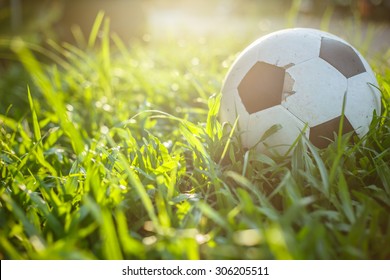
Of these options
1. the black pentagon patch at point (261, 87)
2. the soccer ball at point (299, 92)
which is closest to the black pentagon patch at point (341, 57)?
the soccer ball at point (299, 92)

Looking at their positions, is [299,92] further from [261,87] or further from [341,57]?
[341,57]

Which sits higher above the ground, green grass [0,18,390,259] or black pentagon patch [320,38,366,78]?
black pentagon patch [320,38,366,78]

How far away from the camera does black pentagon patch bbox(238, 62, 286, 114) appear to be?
193 cm

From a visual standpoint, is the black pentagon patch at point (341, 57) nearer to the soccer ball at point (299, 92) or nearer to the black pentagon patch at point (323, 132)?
the soccer ball at point (299, 92)

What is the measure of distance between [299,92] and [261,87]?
0.17 meters

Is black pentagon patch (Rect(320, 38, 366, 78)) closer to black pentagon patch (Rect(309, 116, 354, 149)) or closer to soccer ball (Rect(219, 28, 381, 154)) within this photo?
soccer ball (Rect(219, 28, 381, 154))

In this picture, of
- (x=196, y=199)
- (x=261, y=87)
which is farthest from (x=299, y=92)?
(x=196, y=199)

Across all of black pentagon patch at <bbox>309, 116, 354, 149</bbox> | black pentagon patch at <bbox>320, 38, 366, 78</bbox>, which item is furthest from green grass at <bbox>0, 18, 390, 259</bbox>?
black pentagon patch at <bbox>320, 38, 366, 78</bbox>

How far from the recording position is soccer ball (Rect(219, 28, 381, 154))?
1.88 metres

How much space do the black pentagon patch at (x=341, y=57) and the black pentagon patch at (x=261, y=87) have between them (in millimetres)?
218

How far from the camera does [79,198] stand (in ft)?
5.53

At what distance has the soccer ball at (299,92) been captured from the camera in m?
1.88

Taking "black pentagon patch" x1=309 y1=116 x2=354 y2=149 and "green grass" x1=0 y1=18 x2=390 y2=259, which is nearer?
"green grass" x1=0 y1=18 x2=390 y2=259
